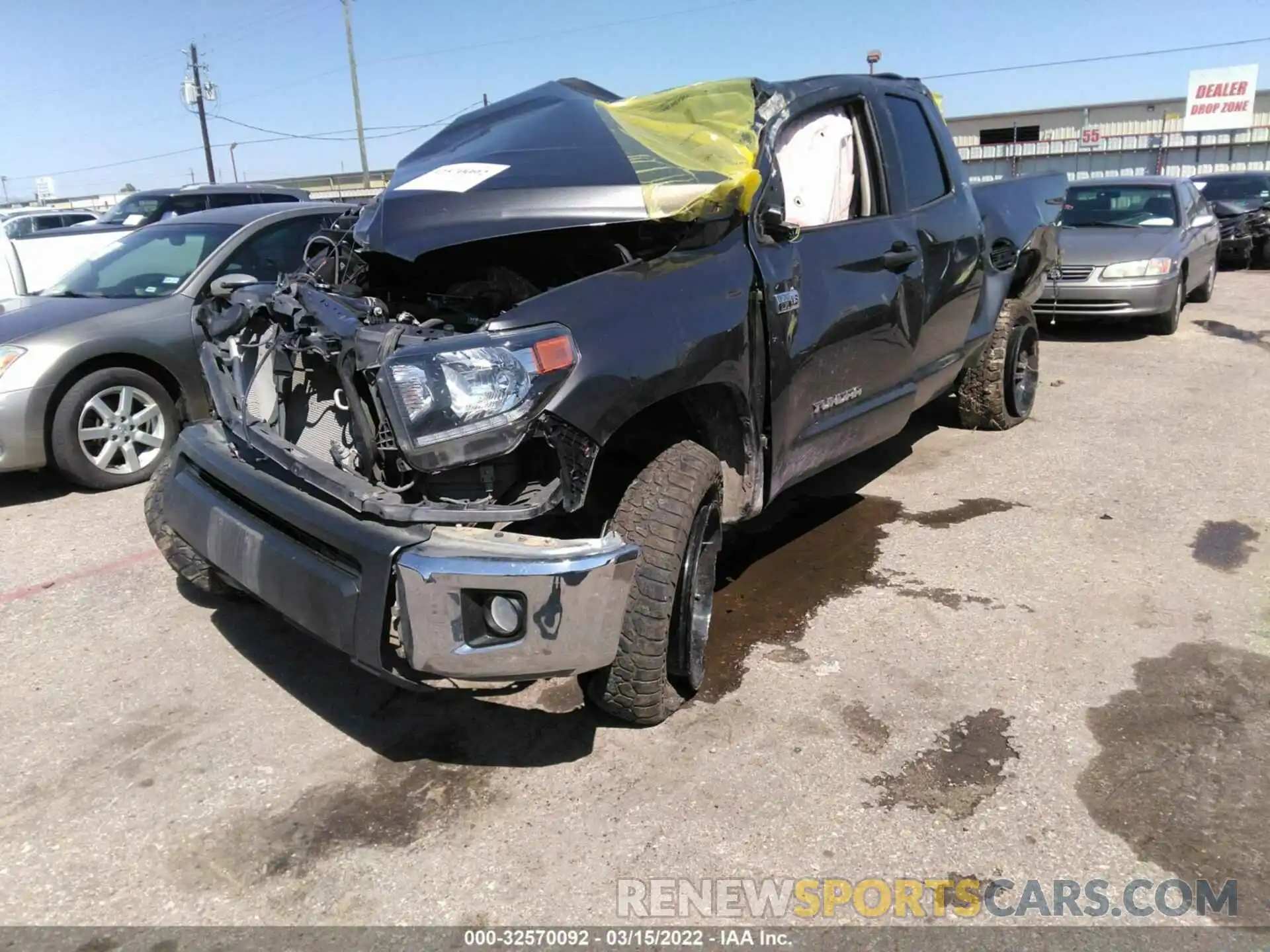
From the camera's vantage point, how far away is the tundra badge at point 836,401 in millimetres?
3660

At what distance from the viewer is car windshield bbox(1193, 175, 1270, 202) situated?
1614 cm

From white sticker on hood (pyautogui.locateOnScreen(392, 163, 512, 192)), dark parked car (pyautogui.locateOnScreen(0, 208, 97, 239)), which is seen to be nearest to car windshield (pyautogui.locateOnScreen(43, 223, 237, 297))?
white sticker on hood (pyautogui.locateOnScreen(392, 163, 512, 192))

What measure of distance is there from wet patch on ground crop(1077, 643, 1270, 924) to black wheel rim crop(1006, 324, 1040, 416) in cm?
313

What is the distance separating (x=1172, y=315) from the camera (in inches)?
387

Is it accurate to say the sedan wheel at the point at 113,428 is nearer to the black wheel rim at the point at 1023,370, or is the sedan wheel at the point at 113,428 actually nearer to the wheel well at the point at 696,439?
the wheel well at the point at 696,439

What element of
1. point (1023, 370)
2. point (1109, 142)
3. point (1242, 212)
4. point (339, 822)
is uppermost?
point (1109, 142)

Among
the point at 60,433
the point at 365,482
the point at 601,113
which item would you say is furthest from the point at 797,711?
the point at 60,433

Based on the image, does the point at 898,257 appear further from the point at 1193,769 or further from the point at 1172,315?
the point at 1172,315

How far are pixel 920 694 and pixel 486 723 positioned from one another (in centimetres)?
144

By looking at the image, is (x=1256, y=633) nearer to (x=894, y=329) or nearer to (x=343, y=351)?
(x=894, y=329)

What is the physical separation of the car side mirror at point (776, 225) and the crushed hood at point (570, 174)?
6.5 inches

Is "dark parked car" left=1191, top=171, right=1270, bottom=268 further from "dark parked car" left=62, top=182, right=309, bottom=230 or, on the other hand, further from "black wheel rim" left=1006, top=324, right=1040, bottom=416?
"dark parked car" left=62, top=182, right=309, bottom=230

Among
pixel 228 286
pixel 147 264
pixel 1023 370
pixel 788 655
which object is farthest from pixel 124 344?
pixel 1023 370

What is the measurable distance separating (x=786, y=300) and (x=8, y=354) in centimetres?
425
